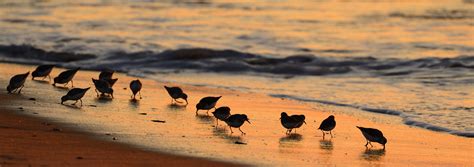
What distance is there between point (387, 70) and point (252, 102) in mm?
6041

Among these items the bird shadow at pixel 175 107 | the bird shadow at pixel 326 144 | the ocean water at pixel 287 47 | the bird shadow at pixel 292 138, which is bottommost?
the bird shadow at pixel 326 144

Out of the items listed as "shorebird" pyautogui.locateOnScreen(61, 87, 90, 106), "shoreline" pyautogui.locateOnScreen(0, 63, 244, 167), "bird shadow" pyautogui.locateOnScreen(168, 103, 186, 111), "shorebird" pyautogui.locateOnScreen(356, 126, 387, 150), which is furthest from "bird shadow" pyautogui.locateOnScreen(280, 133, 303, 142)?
"shorebird" pyautogui.locateOnScreen(61, 87, 90, 106)

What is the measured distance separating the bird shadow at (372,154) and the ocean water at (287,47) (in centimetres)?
200

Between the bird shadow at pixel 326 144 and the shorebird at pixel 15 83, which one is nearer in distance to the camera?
the bird shadow at pixel 326 144

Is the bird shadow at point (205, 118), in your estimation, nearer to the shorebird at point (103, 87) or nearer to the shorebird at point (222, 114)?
the shorebird at point (222, 114)

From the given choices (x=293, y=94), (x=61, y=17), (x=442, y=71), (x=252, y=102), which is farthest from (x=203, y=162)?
(x=61, y=17)

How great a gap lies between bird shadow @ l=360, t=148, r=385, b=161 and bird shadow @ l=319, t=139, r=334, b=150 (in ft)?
1.29

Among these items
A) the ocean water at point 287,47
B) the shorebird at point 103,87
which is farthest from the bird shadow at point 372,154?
the shorebird at point 103,87

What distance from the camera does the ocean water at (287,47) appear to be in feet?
58.3

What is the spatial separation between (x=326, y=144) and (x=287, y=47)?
13.2 m

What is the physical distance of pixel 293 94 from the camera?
57.8 ft

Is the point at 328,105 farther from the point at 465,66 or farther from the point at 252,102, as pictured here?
the point at 465,66

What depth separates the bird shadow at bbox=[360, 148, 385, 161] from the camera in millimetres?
11605

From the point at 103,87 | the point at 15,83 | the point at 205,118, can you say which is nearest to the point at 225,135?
the point at 205,118
